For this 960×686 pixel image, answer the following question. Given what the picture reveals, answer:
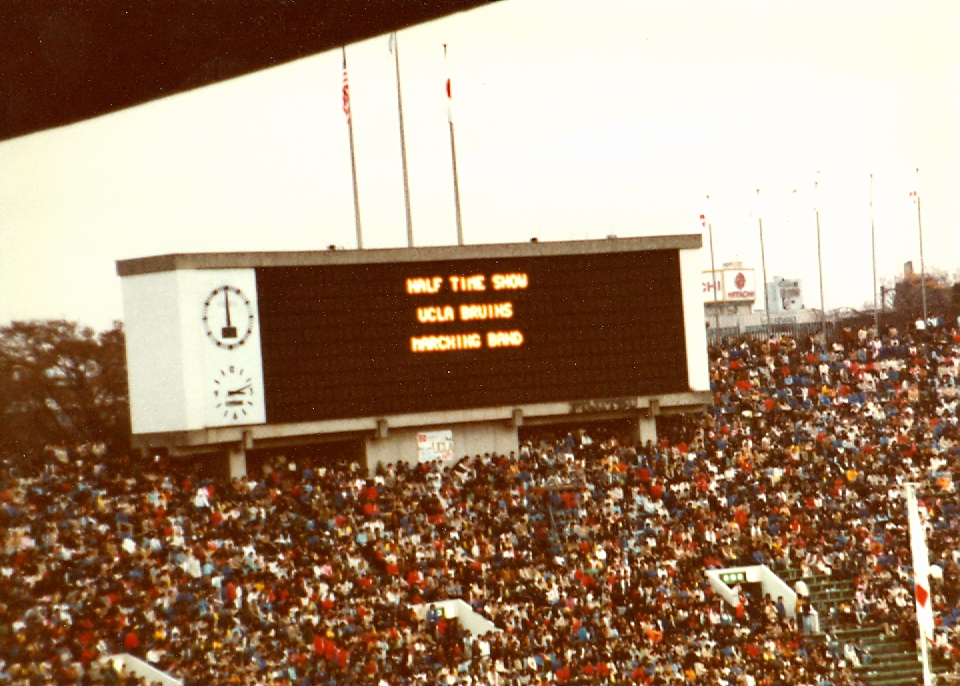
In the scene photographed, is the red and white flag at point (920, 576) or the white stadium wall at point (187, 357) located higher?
the white stadium wall at point (187, 357)

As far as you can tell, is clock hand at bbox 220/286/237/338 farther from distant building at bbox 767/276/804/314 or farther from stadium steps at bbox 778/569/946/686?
distant building at bbox 767/276/804/314

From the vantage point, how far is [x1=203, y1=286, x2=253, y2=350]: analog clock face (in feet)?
74.2

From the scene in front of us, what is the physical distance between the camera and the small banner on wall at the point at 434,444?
24.3 m

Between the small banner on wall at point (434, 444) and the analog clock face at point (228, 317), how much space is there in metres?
3.61

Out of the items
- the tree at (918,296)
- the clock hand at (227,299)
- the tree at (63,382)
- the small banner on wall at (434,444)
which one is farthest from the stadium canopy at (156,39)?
the tree at (918,296)

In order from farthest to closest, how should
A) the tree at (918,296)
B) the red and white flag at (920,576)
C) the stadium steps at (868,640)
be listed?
the tree at (918,296)
the stadium steps at (868,640)
the red and white flag at (920,576)

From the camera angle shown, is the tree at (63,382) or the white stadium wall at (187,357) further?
the tree at (63,382)

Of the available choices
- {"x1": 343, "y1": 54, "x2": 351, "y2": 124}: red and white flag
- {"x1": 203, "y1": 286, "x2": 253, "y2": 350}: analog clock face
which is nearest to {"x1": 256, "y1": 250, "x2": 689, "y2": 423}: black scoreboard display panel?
{"x1": 203, "y1": 286, "x2": 253, "y2": 350}: analog clock face

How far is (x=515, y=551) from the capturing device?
22.4m

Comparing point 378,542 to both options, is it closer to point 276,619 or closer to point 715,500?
point 276,619

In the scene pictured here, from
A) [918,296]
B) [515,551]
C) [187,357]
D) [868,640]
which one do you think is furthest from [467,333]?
[918,296]

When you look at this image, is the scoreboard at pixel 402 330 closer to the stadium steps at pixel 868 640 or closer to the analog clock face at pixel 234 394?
the analog clock face at pixel 234 394

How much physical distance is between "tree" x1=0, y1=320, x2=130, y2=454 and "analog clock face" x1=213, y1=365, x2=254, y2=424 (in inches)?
235

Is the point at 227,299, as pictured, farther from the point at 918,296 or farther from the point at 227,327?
the point at 918,296
